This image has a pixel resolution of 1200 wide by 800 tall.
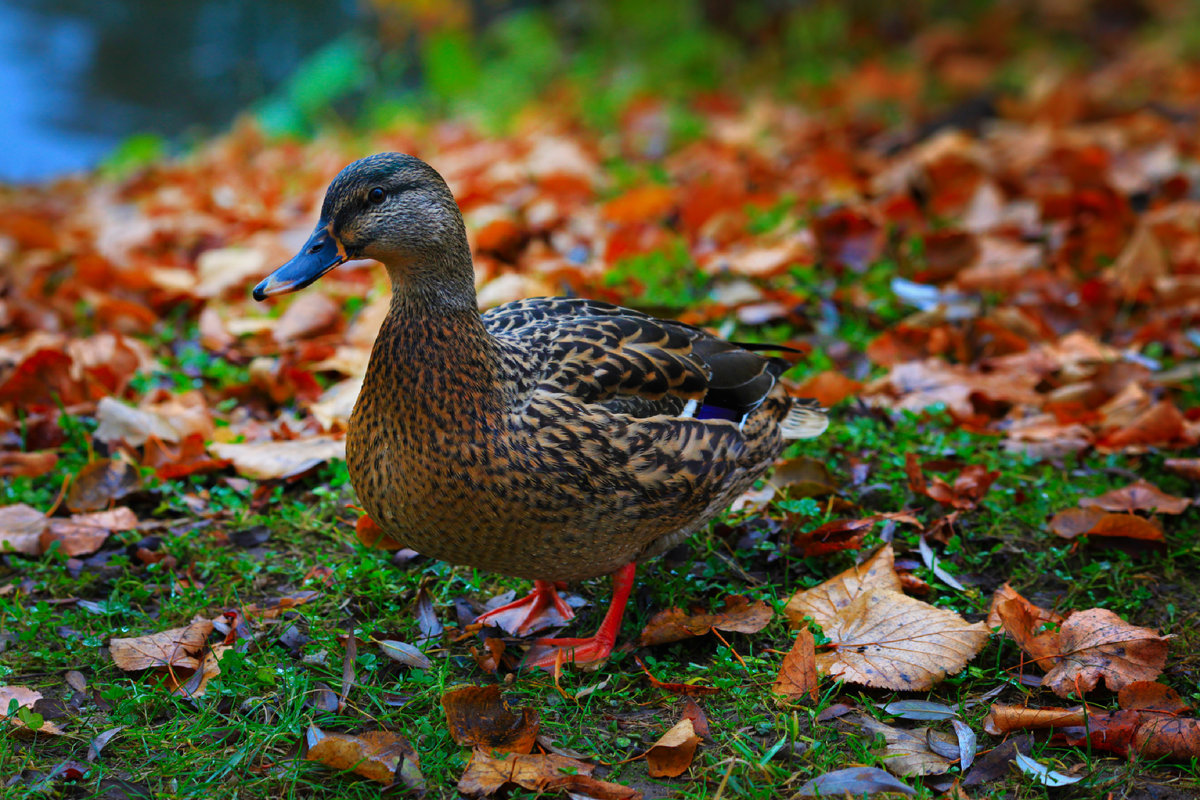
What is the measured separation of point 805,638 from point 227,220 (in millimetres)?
4764

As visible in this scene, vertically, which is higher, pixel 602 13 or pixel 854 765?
pixel 602 13

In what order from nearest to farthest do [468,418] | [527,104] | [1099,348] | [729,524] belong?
[468,418], [729,524], [1099,348], [527,104]

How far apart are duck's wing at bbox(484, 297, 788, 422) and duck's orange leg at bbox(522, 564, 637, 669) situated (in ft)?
1.73

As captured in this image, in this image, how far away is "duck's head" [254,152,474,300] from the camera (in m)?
2.68

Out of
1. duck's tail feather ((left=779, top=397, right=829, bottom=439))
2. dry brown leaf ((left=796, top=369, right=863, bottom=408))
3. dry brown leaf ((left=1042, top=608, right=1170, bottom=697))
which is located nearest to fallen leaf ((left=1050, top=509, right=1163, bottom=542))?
dry brown leaf ((left=1042, top=608, right=1170, bottom=697))

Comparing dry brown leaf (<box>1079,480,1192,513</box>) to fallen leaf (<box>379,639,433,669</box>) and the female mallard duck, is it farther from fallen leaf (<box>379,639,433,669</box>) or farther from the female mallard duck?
fallen leaf (<box>379,639,433,669</box>)

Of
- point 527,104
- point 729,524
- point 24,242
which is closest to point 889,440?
point 729,524

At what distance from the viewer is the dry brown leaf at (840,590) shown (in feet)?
9.68

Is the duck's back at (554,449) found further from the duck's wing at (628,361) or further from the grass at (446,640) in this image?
the grass at (446,640)

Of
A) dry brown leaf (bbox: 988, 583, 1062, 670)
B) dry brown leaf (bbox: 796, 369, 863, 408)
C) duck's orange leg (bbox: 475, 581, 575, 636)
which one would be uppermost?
dry brown leaf (bbox: 796, 369, 863, 408)

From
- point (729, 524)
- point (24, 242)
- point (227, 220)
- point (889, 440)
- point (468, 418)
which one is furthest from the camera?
point (227, 220)

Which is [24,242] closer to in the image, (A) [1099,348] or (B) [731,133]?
(B) [731,133]

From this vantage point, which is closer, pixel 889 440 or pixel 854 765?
pixel 854 765

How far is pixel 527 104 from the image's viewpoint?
9367mm
